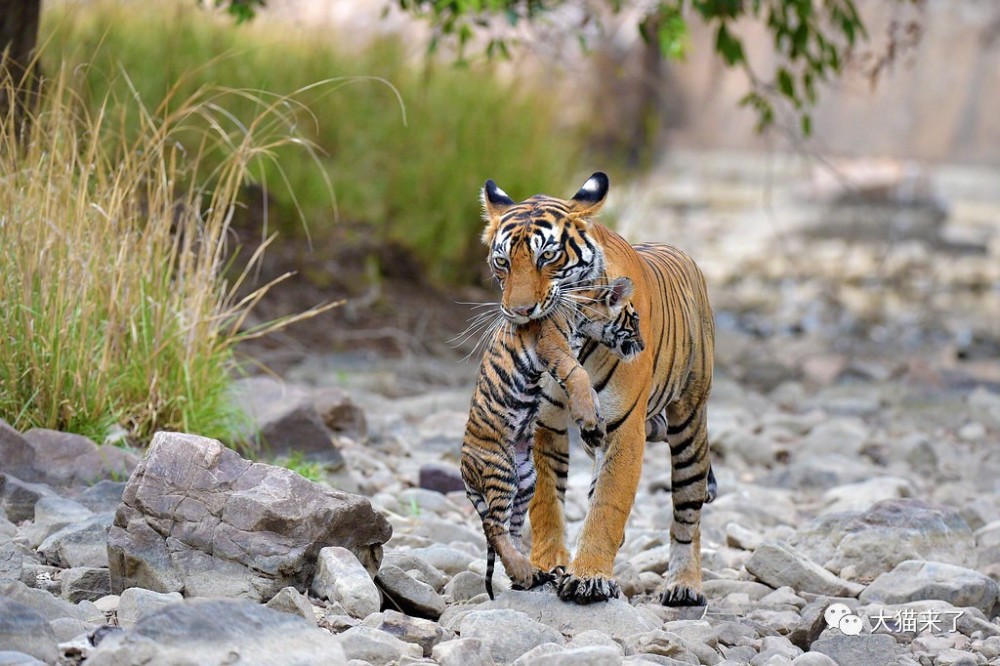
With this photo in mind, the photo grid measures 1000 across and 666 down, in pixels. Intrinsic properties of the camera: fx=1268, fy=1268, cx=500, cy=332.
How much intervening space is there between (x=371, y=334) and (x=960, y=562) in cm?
490

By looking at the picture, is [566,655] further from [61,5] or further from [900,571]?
[61,5]

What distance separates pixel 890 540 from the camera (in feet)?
15.9

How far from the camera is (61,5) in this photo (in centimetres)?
854

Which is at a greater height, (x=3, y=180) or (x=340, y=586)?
(x=3, y=180)

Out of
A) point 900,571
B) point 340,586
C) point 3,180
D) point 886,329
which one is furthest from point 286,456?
point 886,329

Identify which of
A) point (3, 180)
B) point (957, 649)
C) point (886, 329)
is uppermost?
point (3, 180)

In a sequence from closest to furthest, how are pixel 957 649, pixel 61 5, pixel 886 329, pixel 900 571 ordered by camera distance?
pixel 957 649 → pixel 900 571 → pixel 61 5 → pixel 886 329

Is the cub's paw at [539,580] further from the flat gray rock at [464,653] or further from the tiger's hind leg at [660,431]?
the tiger's hind leg at [660,431]

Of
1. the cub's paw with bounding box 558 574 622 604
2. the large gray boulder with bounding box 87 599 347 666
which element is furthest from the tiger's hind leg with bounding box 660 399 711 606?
the large gray boulder with bounding box 87 599 347 666

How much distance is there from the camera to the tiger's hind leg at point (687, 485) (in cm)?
432

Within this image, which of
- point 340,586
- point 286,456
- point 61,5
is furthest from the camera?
point 61,5

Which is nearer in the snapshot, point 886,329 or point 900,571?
point 900,571

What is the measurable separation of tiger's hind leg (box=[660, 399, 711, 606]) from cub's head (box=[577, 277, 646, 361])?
2.48 feet

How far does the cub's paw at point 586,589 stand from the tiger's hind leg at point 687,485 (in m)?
0.67
